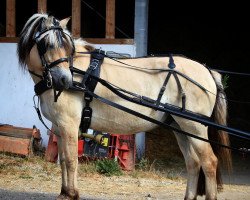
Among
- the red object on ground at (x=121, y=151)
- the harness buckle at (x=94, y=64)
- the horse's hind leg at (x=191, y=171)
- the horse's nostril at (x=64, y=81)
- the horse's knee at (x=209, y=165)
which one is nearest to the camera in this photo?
the horse's nostril at (x=64, y=81)

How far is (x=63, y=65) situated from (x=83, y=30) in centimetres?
743

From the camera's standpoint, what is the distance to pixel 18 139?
30.7ft

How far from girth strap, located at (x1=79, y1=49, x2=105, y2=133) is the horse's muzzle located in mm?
253

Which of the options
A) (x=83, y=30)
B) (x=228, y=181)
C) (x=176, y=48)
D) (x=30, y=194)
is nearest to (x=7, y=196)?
(x=30, y=194)

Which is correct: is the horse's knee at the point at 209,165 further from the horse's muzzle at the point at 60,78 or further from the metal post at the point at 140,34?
the metal post at the point at 140,34

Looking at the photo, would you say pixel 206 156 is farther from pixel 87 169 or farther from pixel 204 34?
pixel 204 34

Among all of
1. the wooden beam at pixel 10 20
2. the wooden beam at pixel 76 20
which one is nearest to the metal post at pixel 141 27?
the wooden beam at pixel 76 20

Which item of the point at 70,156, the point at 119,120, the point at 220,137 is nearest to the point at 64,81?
the point at 70,156

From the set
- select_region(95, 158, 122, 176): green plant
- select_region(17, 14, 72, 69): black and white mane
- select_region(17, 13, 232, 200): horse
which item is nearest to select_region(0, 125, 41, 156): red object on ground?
select_region(95, 158, 122, 176): green plant

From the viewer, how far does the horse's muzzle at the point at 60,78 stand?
544cm

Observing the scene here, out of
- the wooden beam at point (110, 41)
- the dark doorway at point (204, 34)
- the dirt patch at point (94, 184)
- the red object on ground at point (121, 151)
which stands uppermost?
the dark doorway at point (204, 34)

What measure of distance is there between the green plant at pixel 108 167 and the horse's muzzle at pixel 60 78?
334 centimetres

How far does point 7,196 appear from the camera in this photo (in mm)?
6820

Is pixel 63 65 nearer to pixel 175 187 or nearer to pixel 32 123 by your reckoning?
pixel 175 187
